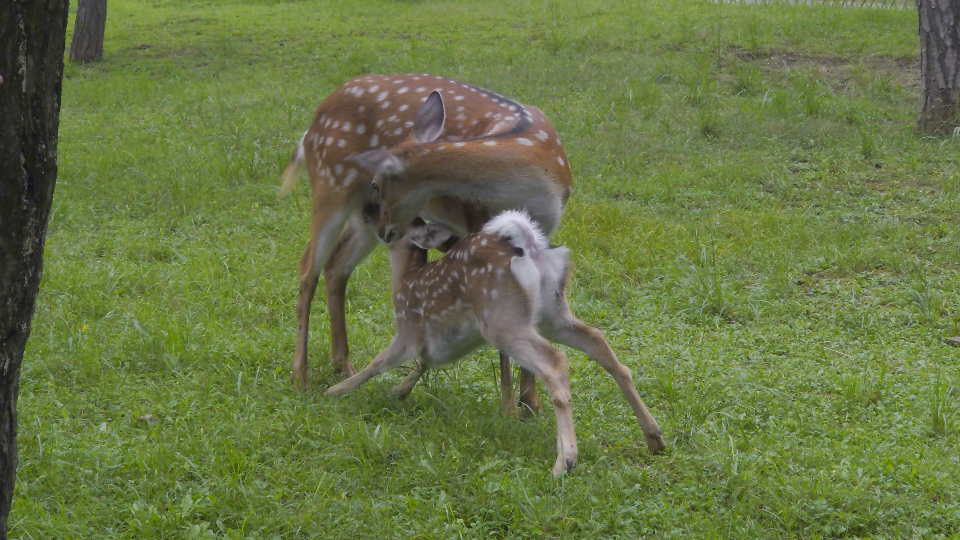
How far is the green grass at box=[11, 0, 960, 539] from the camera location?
3.57m

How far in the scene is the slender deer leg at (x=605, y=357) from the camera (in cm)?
398

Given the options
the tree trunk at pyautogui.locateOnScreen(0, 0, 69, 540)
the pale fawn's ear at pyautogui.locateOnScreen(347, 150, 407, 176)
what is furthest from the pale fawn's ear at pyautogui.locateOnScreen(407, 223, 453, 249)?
the tree trunk at pyautogui.locateOnScreen(0, 0, 69, 540)

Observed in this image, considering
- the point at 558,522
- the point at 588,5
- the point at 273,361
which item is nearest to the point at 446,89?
the point at 273,361

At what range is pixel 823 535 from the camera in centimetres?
338

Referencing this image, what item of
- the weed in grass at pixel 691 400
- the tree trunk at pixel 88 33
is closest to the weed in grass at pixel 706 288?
the weed in grass at pixel 691 400

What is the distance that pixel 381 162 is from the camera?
4.50 m

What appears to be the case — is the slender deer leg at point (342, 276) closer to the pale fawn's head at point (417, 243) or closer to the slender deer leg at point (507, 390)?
the pale fawn's head at point (417, 243)

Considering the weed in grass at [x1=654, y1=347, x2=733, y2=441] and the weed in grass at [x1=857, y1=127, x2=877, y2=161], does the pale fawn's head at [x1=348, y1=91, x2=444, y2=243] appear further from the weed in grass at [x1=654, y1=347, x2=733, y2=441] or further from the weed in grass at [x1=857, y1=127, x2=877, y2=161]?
the weed in grass at [x1=857, y1=127, x2=877, y2=161]

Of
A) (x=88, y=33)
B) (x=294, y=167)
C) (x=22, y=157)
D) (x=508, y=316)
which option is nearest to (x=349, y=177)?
(x=294, y=167)

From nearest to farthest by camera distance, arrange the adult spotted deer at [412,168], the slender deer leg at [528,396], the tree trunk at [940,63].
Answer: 1. the adult spotted deer at [412,168]
2. the slender deer leg at [528,396]
3. the tree trunk at [940,63]

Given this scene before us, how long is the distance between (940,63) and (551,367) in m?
5.99

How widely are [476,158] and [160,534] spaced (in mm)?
2018

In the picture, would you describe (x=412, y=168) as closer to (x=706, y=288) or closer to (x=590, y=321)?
(x=590, y=321)

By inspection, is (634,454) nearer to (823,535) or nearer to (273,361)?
(823,535)
